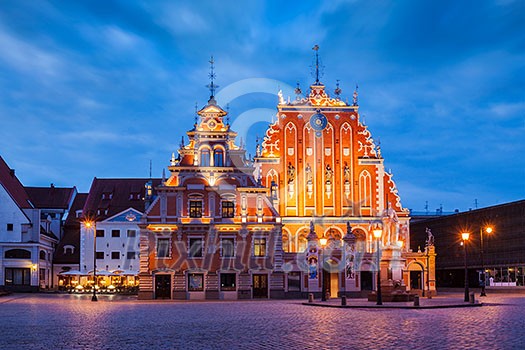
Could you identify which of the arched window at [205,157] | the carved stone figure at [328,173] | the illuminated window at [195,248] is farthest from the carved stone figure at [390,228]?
the carved stone figure at [328,173]

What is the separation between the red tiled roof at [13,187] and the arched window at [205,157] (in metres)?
30.4

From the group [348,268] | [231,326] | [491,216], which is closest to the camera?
[231,326]

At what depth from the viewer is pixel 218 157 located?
2285 inches

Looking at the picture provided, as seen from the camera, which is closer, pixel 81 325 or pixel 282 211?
pixel 81 325

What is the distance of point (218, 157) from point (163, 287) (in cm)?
1122

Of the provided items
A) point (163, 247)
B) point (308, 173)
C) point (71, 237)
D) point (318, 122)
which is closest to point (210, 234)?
point (163, 247)

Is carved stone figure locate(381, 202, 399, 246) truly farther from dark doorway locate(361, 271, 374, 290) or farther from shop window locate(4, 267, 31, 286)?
shop window locate(4, 267, 31, 286)

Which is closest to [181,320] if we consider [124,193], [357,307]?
[357,307]

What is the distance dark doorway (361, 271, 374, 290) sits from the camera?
59831 mm

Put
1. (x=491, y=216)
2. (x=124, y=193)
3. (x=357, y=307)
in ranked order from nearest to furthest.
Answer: (x=357, y=307), (x=491, y=216), (x=124, y=193)

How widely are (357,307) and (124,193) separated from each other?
5784 cm

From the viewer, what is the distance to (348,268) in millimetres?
59469

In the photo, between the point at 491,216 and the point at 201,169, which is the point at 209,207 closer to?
the point at 201,169

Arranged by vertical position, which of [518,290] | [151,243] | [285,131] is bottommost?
[518,290]
